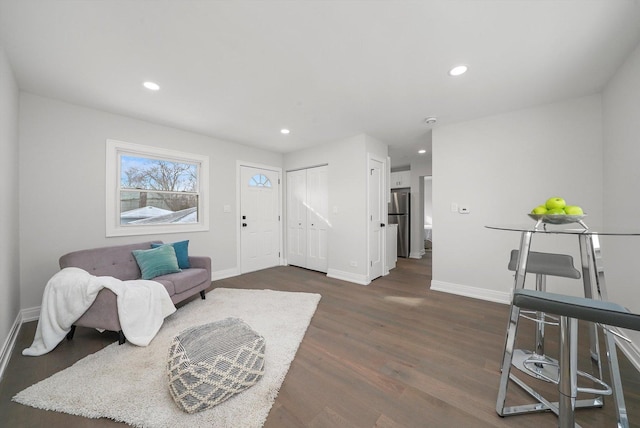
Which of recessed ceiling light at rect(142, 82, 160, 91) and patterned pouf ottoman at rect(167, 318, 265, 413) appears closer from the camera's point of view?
patterned pouf ottoman at rect(167, 318, 265, 413)

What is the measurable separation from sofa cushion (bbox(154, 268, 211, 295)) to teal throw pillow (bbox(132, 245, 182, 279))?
0.27 ft

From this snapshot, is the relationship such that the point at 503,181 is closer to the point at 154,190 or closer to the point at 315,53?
the point at 315,53

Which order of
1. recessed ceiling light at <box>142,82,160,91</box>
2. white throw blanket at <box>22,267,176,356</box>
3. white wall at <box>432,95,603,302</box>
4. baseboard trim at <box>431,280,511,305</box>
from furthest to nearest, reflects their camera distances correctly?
baseboard trim at <box>431,280,511,305</box> → white wall at <box>432,95,603,302</box> → recessed ceiling light at <box>142,82,160,91</box> → white throw blanket at <box>22,267,176,356</box>

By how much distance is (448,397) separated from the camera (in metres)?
1.50

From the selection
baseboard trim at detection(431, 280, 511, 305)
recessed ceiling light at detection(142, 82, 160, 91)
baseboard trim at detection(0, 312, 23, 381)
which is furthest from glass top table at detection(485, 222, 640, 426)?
baseboard trim at detection(0, 312, 23, 381)

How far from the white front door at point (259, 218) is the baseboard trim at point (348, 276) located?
1.43 meters

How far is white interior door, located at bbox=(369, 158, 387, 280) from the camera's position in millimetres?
3975

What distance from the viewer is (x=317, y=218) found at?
4.65 metres

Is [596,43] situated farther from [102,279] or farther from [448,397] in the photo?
[102,279]

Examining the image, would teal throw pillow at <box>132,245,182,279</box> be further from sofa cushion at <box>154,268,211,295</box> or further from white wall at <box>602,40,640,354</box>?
white wall at <box>602,40,640,354</box>

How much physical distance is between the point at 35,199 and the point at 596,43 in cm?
543

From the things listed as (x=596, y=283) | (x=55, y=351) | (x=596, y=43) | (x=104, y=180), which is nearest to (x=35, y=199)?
(x=104, y=180)

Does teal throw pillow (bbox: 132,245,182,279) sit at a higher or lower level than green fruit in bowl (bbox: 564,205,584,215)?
lower

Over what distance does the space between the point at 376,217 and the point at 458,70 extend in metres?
2.47
